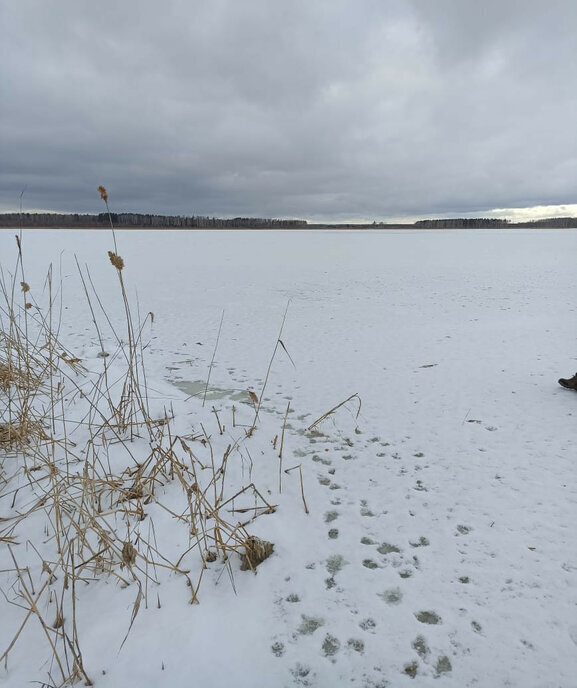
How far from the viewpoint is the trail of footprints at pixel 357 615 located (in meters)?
1.47

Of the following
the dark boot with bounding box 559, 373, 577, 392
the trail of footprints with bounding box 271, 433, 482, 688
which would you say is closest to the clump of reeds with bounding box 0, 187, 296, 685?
the trail of footprints with bounding box 271, 433, 482, 688

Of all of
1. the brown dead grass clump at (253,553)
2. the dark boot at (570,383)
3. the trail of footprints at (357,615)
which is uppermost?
the dark boot at (570,383)

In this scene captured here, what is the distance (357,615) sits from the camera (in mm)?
1664

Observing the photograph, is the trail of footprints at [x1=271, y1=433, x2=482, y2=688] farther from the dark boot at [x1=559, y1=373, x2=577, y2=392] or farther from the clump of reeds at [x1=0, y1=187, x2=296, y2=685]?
the dark boot at [x1=559, y1=373, x2=577, y2=392]

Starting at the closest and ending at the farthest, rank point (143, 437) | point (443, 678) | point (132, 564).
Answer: point (443, 678) → point (132, 564) → point (143, 437)

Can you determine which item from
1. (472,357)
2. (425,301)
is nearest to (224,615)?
(472,357)

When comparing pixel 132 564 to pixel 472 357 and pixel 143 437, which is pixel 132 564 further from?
pixel 472 357

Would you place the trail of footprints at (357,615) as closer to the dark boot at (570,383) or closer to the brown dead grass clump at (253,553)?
the brown dead grass clump at (253,553)

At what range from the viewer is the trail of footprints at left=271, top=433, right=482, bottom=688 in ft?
4.84

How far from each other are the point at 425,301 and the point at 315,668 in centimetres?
817

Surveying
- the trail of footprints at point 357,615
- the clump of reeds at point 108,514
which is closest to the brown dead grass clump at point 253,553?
the clump of reeds at point 108,514

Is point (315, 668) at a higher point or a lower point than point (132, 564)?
lower

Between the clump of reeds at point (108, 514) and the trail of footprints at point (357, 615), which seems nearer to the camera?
the trail of footprints at point (357, 615)

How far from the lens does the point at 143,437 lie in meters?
2.97
